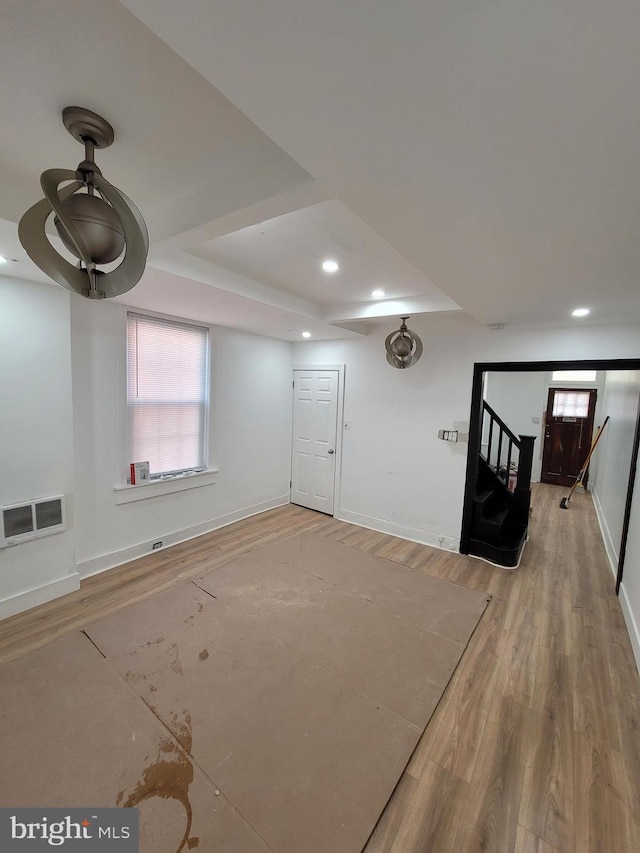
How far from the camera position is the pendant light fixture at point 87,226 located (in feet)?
3.18

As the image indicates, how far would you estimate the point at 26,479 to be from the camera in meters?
2.63

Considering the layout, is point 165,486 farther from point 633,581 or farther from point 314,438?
point 633,581

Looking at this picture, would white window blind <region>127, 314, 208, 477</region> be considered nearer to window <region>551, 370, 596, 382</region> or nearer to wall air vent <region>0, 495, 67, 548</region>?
wall air vent <region>0, 495, 67, 548</region>

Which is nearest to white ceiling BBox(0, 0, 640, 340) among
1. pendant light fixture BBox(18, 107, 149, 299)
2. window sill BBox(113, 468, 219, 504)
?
pendant light fixture BBox(18, 107, 149, 299)

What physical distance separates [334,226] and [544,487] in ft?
A: 22.6

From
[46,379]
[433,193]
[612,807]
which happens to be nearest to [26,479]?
[46,379]

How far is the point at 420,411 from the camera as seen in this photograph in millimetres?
4129

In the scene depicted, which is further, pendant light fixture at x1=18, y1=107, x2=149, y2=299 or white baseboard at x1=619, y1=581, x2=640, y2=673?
white baseboard at x1=619, y1=581, x2=640, y2=673

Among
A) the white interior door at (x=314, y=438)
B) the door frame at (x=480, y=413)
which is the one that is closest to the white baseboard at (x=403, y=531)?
the door frame at (x=480, y=413)

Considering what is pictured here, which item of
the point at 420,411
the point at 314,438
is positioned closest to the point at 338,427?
the point at 314,438

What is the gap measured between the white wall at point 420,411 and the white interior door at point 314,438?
221 millimetres

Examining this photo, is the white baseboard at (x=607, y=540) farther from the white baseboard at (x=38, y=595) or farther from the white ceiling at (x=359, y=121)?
the white baseboard at (x=38, y=595)

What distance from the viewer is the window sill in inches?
132

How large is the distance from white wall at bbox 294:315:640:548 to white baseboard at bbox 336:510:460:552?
0.01m
